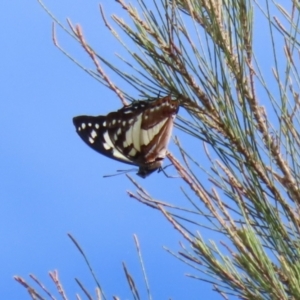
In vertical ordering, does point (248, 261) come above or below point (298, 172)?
below

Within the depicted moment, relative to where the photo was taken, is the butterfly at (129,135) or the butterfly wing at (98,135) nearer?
the butterfly at (129,135)

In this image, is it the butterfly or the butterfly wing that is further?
the butterfly wing

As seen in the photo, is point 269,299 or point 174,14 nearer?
→ point 269,299

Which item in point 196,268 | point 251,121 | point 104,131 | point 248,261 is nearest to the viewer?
point 248,261

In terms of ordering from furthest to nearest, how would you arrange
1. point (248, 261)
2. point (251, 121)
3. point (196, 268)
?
point (196, 268)
point (251, 121)
point (248, 261)

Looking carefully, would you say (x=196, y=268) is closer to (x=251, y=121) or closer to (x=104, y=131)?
(x=251, y=121)

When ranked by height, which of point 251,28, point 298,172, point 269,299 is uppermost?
point 251,28

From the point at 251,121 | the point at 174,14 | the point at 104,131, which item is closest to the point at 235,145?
the point at 251,121
